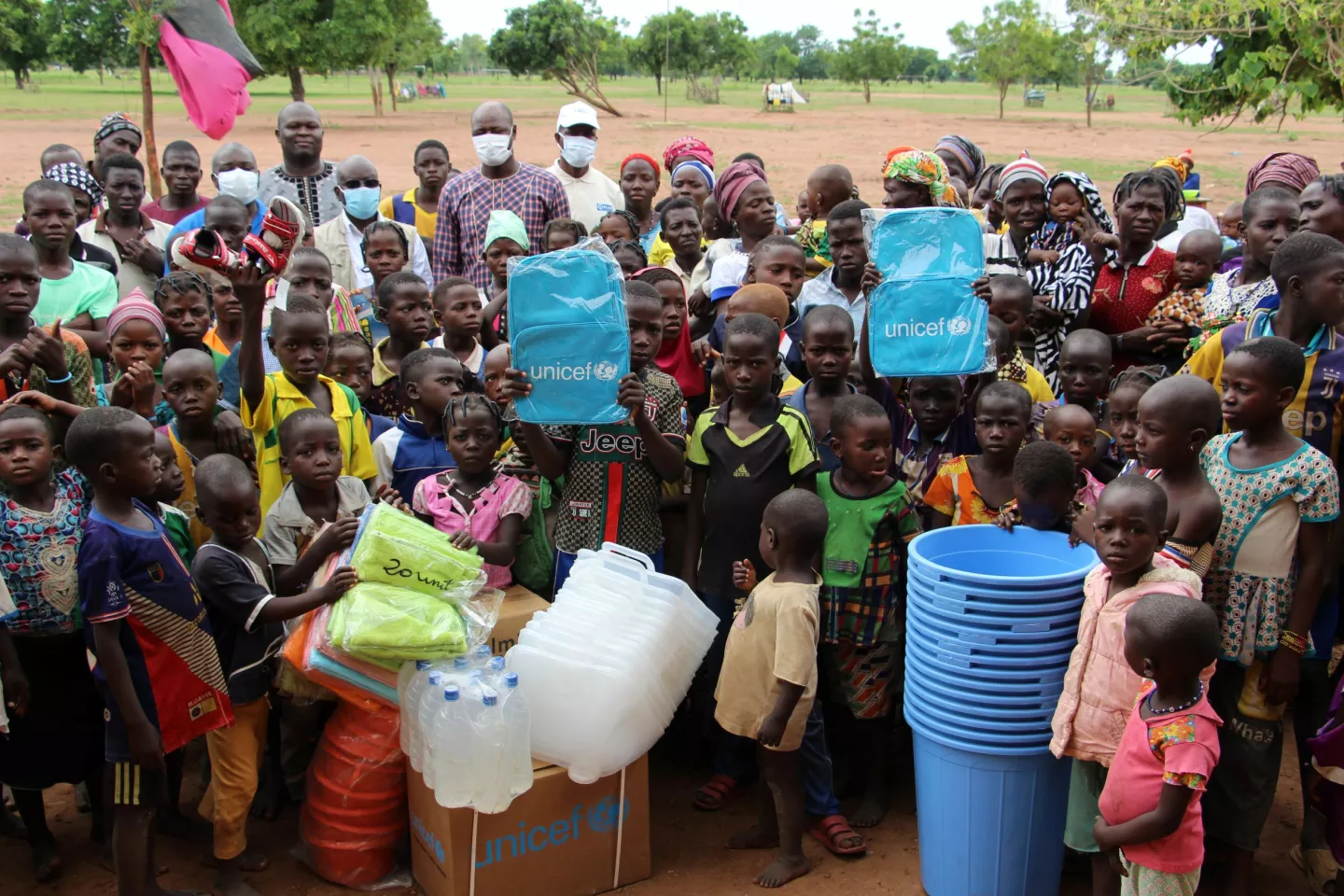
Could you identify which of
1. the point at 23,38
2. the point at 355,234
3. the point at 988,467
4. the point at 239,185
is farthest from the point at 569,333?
the point at 23,38

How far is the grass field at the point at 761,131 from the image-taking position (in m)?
26.5

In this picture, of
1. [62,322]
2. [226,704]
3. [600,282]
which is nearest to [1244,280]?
[600,282]

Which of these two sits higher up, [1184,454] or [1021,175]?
[1021,175]

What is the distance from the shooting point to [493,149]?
6777mm

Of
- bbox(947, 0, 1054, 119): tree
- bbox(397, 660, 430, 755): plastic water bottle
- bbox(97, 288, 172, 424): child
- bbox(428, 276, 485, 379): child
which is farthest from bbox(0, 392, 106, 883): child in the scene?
bbox(947, 0, 1054, 119): tree

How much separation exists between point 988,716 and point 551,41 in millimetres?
41896

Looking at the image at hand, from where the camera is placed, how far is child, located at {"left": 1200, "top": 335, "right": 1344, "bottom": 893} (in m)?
3.44

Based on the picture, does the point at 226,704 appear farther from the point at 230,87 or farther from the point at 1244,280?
the point at 230,87

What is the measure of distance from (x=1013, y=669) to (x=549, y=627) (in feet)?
4.72

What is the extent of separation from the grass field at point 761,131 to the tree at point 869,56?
4.14 meters

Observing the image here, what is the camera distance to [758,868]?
394 centimetres

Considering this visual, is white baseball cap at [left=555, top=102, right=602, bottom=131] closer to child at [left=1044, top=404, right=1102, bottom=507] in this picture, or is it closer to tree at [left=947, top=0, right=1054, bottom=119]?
child at [left=1044, top=404, right=1102, bottom=507]

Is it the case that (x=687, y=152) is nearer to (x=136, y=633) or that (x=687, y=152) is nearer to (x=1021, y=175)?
(x=1021, y=175)

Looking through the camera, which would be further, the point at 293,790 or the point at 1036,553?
the point at 293,790
